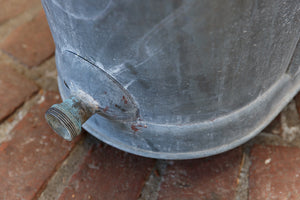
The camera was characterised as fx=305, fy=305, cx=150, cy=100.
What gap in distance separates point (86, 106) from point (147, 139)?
0.39 feet

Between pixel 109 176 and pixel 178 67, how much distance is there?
0.29m

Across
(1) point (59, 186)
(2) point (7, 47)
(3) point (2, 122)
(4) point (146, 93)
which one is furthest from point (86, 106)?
(2) point (7, 47)

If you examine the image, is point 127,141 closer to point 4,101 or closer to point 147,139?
point 147,139

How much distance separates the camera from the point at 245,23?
0.38 metres

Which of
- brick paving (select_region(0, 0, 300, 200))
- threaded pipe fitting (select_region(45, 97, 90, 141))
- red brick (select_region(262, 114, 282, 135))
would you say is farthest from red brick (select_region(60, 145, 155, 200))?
red brick (select_region(262, 114, 282, 135))

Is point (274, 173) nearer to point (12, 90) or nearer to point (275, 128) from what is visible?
point (275, 128)

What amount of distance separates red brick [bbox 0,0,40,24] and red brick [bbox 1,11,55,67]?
0.06 metres

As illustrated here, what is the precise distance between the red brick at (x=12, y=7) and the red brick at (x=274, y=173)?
80 centimetres

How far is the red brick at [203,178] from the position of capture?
1.84ft

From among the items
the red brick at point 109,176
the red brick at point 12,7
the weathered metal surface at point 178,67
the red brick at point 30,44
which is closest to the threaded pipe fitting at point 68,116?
the weathered metal surface at point 178,67

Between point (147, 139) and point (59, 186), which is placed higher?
point (147, 139)

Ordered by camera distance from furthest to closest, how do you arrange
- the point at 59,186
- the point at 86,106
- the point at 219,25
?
1. the point at 59,186
2. the point at 86,106
3. the point at 219,25

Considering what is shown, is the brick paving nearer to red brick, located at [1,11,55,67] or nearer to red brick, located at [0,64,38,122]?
red brick, located at [0,64,38,122]

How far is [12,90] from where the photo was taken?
2.47ft
